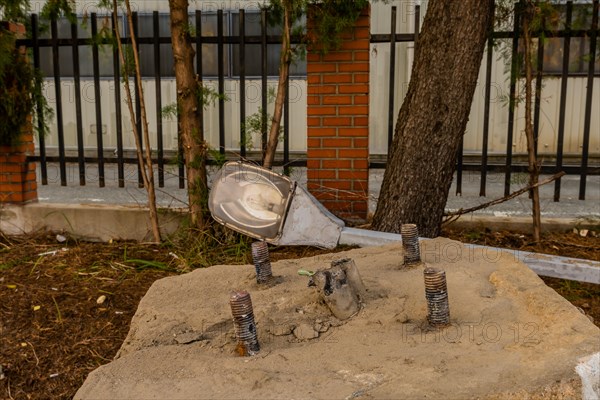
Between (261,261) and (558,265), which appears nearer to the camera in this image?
(261,261)

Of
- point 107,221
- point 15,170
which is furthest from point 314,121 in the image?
point 15,170

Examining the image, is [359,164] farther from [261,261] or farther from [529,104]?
[261,261]

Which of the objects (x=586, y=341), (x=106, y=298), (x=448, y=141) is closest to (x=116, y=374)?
(x=586, y=341)

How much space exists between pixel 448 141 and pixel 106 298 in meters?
2.58

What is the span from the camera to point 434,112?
4621 millimetres

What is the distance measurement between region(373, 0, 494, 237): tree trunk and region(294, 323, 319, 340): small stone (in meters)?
2.18

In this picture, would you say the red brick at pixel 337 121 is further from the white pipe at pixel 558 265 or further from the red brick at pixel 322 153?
the white pipe at pixel 558 265

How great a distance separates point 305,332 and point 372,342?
289 mm

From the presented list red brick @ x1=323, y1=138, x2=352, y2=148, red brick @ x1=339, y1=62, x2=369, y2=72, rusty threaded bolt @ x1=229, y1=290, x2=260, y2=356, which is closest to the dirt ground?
red brick @ x1=323, y1=138, x2=352, y2=148

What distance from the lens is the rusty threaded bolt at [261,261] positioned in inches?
125

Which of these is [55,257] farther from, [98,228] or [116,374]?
[116,374]

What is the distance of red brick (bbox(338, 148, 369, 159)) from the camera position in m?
5.41

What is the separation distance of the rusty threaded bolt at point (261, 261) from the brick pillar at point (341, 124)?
2233mm

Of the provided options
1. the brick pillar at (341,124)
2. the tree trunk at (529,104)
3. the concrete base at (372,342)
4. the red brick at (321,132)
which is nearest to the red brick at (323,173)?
the brick pillar at (341,124)
